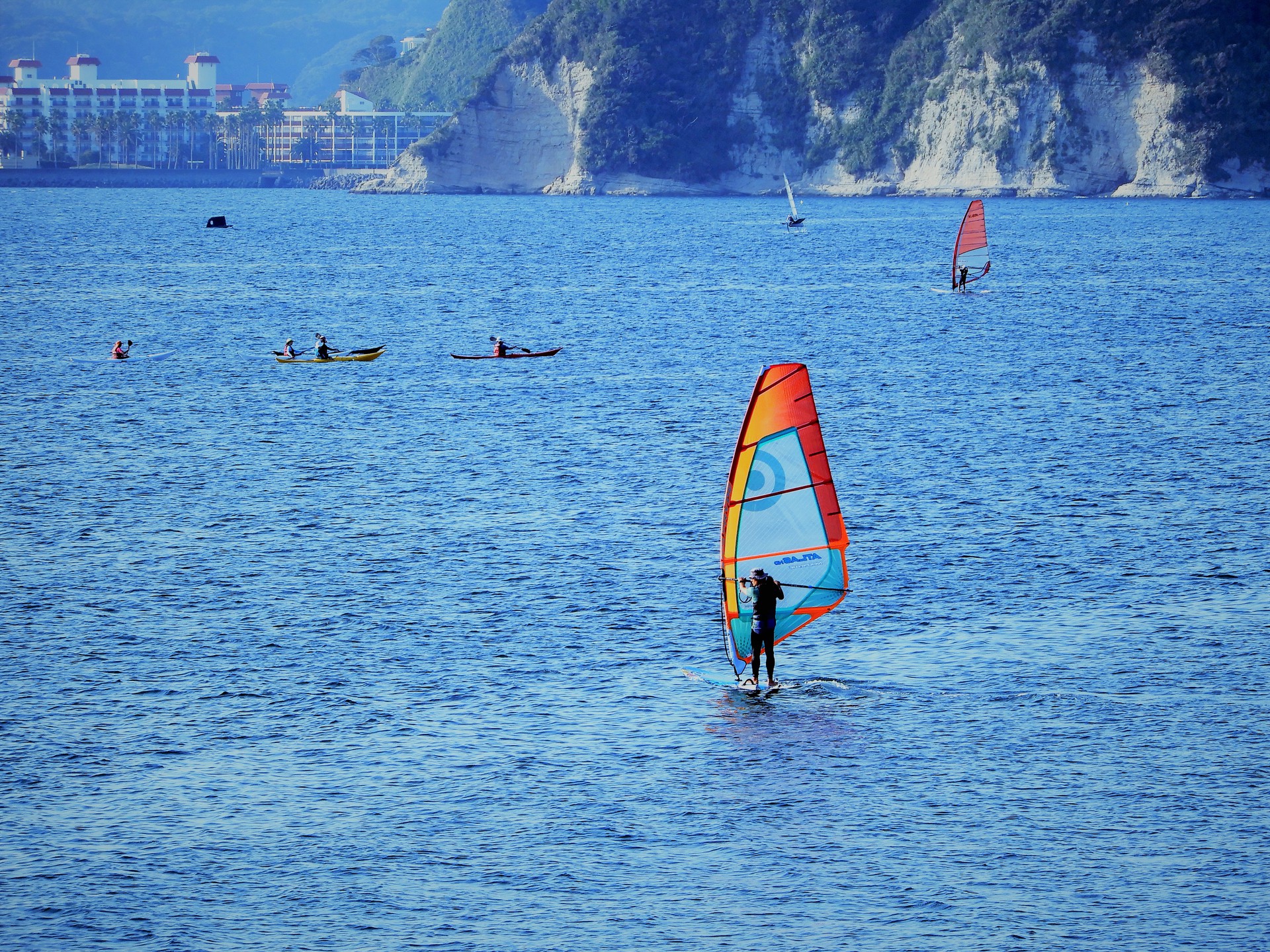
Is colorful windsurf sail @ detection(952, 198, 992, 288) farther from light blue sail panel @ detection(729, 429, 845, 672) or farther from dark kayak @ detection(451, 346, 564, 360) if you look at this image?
light blue sail panel @ detection(729, 429, 845, 672)

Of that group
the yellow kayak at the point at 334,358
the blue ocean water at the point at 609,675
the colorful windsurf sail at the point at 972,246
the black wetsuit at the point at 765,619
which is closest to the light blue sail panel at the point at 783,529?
the black wetsuit at the point at 765,619

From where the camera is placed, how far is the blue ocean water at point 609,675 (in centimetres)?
2475

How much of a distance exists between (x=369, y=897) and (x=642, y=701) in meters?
9.48

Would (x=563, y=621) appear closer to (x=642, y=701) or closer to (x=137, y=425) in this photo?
(x=642, y=701)

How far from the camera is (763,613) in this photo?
3300 cm

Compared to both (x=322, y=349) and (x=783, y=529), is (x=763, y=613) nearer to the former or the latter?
(x=783, y=529)

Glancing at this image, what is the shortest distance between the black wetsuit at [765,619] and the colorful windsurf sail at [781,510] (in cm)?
16

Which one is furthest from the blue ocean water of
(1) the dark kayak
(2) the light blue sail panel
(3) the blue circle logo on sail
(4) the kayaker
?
(1) the dark kayak

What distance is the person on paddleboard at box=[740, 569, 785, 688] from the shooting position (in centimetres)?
3284

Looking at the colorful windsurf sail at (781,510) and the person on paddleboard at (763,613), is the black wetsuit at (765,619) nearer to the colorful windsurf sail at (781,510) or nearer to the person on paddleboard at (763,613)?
the person on paddleboard at (763,613)

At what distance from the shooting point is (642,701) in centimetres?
3300

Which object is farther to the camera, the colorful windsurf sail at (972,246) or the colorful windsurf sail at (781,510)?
the colorful windsurf sail at (972,246)

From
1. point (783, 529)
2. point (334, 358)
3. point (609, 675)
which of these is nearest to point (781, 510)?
point (783, 529)

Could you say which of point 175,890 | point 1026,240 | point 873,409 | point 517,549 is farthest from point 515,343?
point 1026,240
